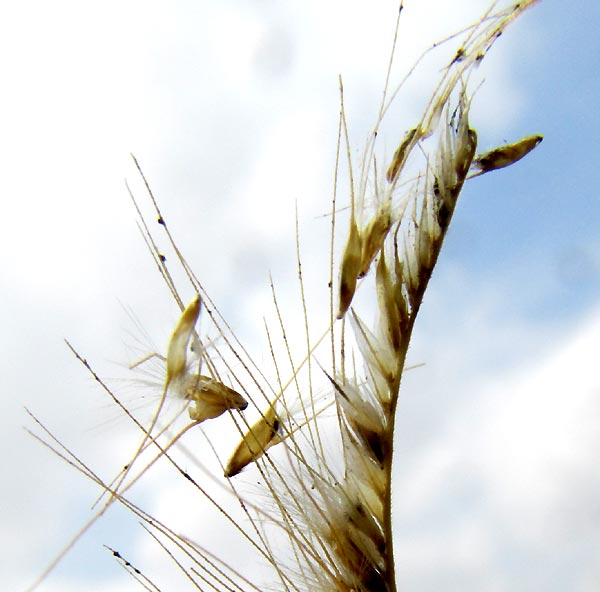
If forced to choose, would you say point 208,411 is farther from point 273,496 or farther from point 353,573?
point 353,573

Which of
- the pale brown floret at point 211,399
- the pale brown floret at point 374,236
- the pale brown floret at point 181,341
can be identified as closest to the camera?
the pale brown floret at point 181,341

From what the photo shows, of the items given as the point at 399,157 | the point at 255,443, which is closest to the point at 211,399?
the point at 255,443

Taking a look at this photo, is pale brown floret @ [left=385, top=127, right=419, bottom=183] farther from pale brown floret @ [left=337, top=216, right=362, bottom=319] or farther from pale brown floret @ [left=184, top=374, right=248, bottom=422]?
pale brown floret @ [left=184, top=374, right=248, bottom=422]

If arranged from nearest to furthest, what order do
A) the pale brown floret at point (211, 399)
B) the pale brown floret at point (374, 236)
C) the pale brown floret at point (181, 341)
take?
1. the pale brown floret at point (181, 341)
2. the pale brown floret at point (211, 399)
3. the pale brown floret at point (374, 236)

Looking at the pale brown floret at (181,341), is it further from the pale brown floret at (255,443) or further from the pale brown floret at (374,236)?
the pale brown floret at (374,236)

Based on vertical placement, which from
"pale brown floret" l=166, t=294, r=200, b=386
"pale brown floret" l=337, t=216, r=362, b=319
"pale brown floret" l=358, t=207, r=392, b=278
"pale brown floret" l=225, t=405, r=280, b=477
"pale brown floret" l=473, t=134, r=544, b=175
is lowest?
"pale brown floret" l=225, t=405, r=280, b=477

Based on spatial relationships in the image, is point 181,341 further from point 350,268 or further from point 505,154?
point 505,154

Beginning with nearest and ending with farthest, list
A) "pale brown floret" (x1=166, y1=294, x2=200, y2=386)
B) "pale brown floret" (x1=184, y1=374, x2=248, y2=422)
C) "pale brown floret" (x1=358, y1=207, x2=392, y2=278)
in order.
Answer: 1. "pale brown floret" (x1=166, y1=294, x2=200, y2=386)
2. "pale brown floret" (x1=184, y1=374, x2=248, y2=422)
3. "pale brown floret" (x1=358, y1=207, x2=392, y2=278)

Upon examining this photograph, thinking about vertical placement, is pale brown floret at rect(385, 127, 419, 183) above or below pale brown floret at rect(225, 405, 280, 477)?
above

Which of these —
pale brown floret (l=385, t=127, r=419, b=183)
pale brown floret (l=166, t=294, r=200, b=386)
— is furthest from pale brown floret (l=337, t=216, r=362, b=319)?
pale brown floret (l=166, t=294, r=200, b=386)

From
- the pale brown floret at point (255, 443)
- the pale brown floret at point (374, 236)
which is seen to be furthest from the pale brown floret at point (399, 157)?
the pale brown floret at point (255, 443)

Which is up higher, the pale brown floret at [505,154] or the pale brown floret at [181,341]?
the pale brown floret at [505,154]
